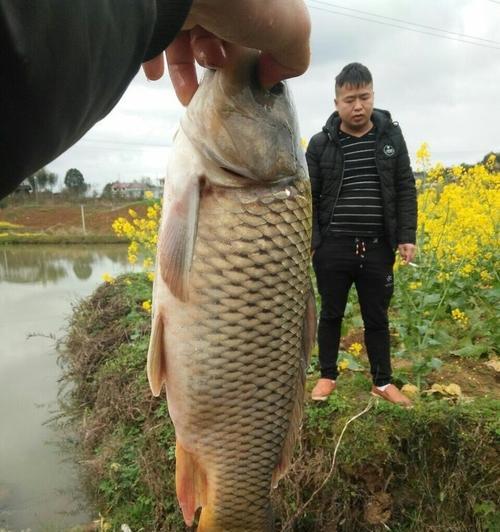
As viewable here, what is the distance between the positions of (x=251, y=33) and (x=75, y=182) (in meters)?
33.4

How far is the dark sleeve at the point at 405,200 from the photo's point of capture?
3541mm

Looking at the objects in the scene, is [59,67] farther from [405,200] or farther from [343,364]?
[343,364]

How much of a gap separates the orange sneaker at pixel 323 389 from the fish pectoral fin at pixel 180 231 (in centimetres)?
227

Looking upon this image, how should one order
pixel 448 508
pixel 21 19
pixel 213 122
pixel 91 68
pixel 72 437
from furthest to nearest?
pixel 72 437 < pixel 448 508 < pixel 213 122 < pixel 91 68 < pixel 21 19

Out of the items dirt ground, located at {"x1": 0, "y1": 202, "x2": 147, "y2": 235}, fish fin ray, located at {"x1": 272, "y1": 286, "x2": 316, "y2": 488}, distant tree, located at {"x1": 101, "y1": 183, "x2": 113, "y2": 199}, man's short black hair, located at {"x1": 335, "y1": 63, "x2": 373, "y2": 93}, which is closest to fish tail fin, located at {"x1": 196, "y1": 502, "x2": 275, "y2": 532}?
fish fin ray, located at {"x1": 272, "y1": 286, "x2": 316, "y2": 488}

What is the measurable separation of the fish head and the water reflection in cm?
1175

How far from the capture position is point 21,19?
489mm

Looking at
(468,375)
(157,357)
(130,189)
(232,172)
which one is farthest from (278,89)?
(130,189)

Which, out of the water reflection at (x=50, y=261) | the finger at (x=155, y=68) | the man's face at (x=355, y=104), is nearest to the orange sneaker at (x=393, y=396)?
the man's face at (x=355, y=104)

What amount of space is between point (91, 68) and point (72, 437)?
5162 mm

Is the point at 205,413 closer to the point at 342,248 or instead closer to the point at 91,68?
the point at 91,68

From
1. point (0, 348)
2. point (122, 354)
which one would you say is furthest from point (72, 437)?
point (0, 348)

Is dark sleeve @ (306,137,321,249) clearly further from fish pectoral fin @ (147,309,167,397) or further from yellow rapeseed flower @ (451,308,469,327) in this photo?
fish pectoral fin @ (147,309,167,397)

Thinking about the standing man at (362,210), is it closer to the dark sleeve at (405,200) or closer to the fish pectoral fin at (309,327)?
the dark sleeve at (405,200)
